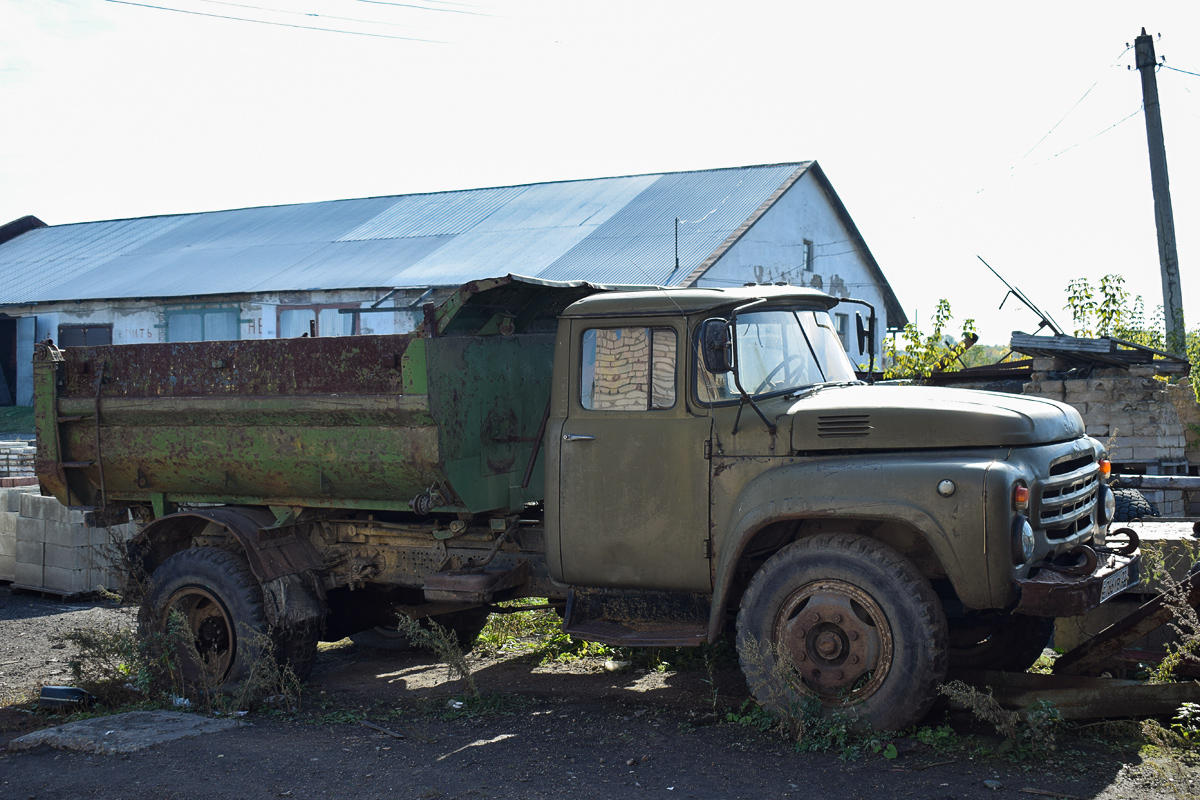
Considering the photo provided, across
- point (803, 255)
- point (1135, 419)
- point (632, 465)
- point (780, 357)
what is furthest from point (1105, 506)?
point (803, 255)

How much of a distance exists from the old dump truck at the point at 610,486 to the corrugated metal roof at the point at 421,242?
11.8 meters

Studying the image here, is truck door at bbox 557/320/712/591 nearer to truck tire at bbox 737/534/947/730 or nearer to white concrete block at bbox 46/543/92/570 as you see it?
truck tire at bbox 737/534/947/730

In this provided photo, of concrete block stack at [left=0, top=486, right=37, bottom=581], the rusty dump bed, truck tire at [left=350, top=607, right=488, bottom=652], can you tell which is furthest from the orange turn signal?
concrete block stack at [left=0, top=486, right=37, bottom=581]

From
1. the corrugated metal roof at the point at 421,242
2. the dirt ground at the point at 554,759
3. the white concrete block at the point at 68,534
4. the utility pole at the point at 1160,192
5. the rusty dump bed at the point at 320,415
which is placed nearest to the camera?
the dirt ground at the point at 554,759

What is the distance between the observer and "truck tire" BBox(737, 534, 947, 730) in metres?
4.77

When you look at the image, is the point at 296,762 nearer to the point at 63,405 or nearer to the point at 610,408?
the point at 610,408

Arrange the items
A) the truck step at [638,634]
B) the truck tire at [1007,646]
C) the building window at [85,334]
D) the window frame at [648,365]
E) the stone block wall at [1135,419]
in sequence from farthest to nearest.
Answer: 1. the building window at [85,334]
2. the stone block wall at [1135,419]
3. the truck tire at [1007,646]
4. the window frame at [648,365]
5. the truck step at [638,634]

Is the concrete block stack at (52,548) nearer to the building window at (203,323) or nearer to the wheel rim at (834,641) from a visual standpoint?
the wheel rim at (834,641)

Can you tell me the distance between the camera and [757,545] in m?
5.31

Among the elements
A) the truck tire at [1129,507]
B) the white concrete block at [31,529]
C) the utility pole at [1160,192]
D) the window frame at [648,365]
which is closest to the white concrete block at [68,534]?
the white concrete block at [31,529]

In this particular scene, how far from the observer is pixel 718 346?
5.00 m

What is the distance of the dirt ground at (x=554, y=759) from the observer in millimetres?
4430

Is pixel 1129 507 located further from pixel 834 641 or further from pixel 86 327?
pixel 86 327

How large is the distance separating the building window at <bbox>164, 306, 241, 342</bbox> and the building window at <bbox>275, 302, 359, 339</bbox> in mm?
1066
